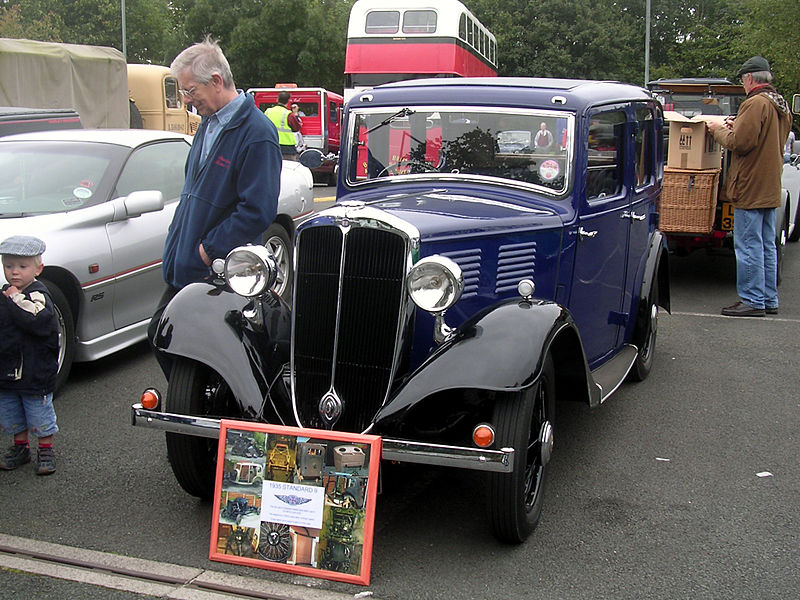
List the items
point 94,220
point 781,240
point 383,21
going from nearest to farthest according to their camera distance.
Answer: point 94,220, point 781,240, point 383,21

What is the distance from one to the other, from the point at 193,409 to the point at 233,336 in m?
0.38

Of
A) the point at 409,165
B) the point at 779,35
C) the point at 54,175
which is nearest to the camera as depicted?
the point at 409,165

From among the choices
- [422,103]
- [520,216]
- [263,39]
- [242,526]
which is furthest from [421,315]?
[263,39]

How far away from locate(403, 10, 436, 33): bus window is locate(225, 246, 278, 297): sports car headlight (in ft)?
53.5

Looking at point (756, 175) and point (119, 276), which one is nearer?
point (119, 276)

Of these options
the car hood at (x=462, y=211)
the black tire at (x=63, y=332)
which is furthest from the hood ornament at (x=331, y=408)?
the black tire at (x=63, y=332)

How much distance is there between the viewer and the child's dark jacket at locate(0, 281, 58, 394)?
14.1 ft

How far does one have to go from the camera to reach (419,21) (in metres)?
19.3

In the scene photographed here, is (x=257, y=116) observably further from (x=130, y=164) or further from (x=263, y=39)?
(x=263, y=39)

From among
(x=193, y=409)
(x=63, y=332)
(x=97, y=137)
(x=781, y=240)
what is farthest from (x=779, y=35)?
(x=193, y=409)

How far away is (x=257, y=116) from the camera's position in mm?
4461

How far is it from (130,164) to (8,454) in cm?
275

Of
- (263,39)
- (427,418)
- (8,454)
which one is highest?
(263,39)

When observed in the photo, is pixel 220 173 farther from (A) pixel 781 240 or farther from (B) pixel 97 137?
(A) pixel 781 240
